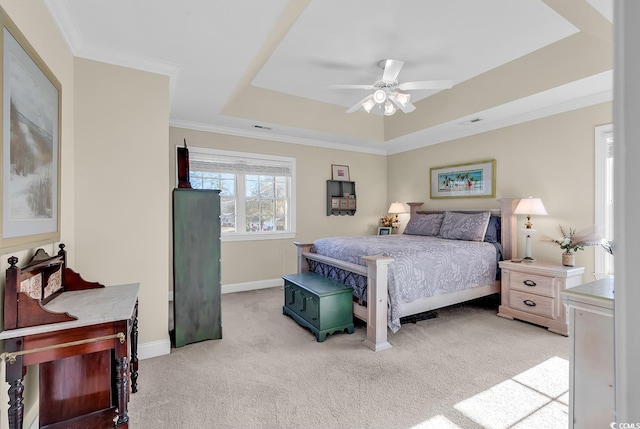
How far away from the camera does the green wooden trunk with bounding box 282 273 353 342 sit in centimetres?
288

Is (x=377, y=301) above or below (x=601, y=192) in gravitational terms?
below

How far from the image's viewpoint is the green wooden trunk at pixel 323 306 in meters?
2.88

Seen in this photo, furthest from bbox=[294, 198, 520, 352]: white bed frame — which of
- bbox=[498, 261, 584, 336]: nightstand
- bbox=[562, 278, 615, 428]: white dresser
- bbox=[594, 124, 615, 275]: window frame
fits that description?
bbox=[562, 278, 615, 428]: white dresser

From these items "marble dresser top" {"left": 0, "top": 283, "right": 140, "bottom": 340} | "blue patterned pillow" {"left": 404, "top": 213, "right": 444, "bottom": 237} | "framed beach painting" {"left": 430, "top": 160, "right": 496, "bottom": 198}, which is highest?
"framed beach painting" {"left": 430, "top": 160, "right": 496, "bottom": 198}

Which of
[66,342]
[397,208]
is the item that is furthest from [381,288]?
[397,208]

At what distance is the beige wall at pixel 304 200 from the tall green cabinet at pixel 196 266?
1631 millimetres

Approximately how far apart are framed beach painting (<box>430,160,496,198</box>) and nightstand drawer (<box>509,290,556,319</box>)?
148 centimetres

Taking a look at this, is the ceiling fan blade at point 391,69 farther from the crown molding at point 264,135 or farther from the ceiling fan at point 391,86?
the crown molding at point 264,135

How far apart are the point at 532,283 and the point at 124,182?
13.5ft

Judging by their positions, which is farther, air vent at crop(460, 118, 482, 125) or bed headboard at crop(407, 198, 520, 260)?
air vent at crop(460, 118, 482, 125)

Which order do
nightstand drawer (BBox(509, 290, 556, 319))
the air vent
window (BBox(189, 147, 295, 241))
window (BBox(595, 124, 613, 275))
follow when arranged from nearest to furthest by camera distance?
1. nightstand drawer (BBox(509, 290, 556, 319))
2. window (BBox(595, 124, 613, 275))
3. the air vent
4. window (BBox(189, 147, 295, 241))

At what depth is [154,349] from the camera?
2.61 metres

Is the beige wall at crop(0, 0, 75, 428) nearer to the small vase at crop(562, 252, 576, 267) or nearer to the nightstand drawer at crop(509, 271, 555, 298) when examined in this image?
the nightstand drawer at crop(509, 271, 555, 298)

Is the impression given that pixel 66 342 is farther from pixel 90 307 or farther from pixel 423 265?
pixel 423 265
